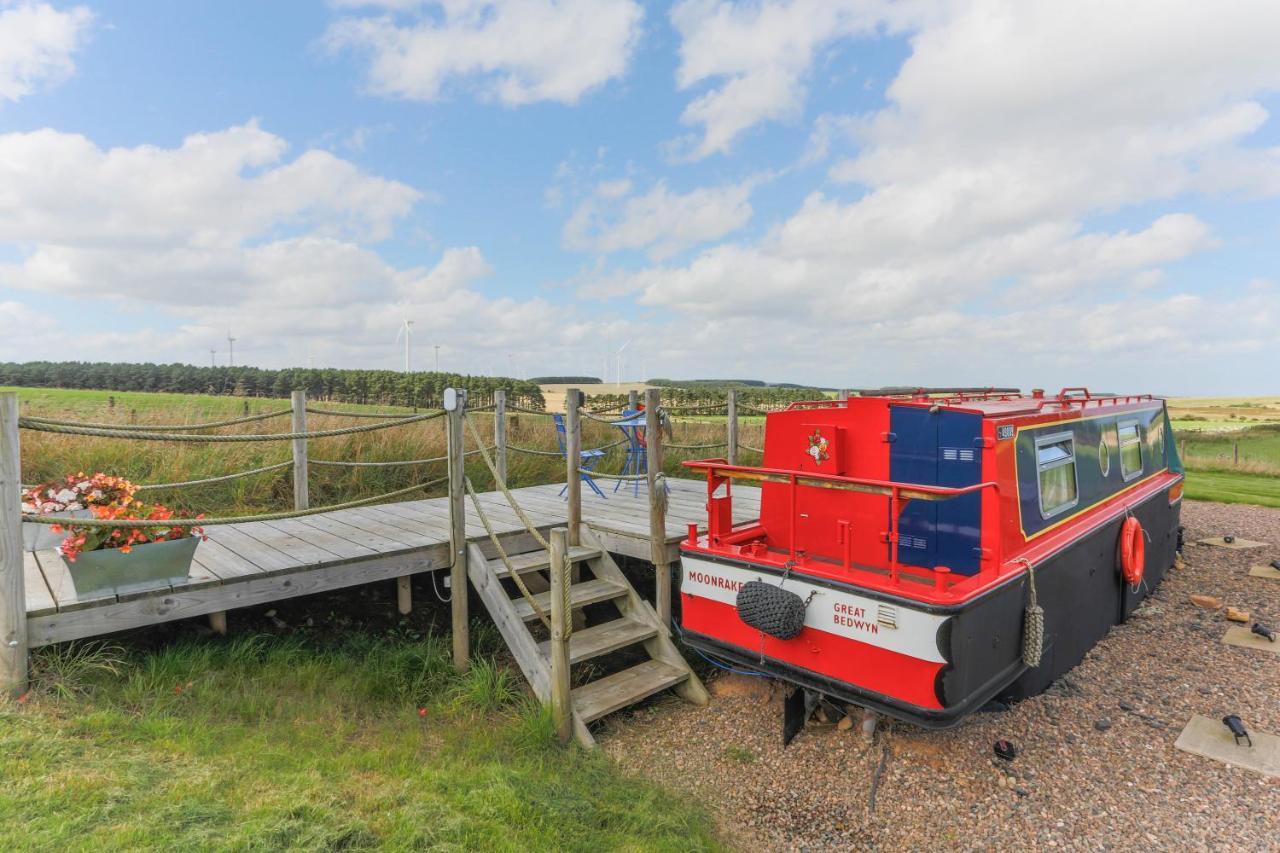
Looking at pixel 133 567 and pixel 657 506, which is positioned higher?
pixel 657 506

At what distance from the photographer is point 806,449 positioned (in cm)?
460

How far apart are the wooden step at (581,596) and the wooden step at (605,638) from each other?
21 centimetres

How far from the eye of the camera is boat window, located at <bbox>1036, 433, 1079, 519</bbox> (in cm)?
445

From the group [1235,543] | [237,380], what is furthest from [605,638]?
[237,380]

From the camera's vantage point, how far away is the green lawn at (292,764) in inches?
104

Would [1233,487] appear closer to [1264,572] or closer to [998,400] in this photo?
[1264,572]

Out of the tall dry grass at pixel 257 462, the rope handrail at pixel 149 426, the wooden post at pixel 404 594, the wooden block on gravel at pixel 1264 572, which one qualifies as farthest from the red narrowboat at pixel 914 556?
the tall dry grass at pixel 257 462

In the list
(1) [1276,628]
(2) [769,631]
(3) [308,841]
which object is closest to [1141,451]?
(1) [1276,628]

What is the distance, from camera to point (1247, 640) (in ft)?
18.7

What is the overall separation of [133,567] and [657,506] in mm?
3200

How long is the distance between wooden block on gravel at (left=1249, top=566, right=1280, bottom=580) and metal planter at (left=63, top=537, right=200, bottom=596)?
9.89 m

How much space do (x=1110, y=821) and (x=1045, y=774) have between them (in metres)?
0.40

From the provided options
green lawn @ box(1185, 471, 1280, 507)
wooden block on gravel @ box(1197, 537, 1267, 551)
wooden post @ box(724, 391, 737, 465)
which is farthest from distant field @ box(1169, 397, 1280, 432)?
wooden post @ box(724, 391, 737, 465)

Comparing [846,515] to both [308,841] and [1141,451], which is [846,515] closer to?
[308,841]
